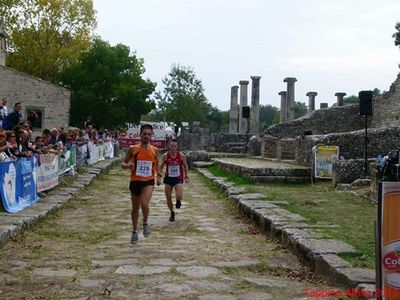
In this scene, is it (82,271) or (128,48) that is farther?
(128,48)

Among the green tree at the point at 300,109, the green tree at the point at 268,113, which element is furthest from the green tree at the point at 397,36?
the green tree at the point at 268,113

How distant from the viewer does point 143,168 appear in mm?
7883

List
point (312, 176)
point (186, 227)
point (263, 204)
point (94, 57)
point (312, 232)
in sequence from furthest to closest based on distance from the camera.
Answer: point (94, 57)
point (312, 176)
point (263, 204)
point (186, 227)
point (312, 232)

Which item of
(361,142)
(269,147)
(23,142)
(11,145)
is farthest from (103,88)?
(11,145)

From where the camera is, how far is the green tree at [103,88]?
42.3 metres

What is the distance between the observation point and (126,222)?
9.59 meters

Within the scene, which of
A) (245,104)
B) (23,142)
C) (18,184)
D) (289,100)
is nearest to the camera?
(18,184)

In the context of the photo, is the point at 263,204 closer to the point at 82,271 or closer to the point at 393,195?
the point at 82,271

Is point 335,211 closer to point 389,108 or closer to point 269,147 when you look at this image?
point 269,147

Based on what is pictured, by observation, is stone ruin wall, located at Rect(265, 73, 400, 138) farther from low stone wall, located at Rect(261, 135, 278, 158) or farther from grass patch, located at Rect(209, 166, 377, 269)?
grass patch, located at Rect(209, 166, 377, 269)

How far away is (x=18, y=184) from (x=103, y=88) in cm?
3437

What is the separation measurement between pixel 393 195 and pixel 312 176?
12.2 metres

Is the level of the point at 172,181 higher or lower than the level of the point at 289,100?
lower

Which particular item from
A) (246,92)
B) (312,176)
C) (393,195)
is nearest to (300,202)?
(312,176)
